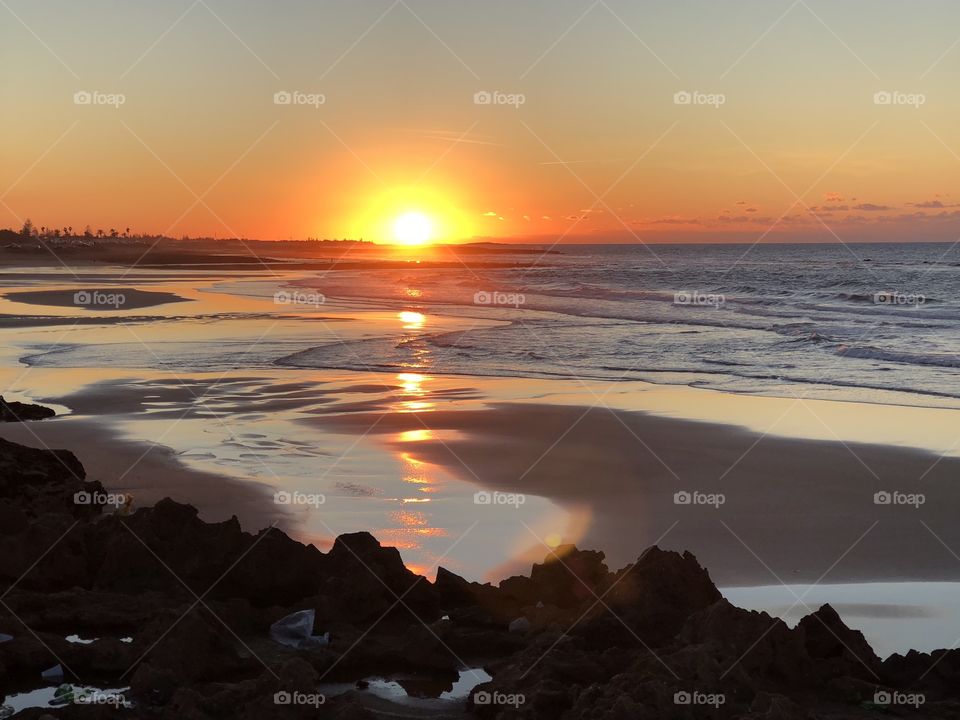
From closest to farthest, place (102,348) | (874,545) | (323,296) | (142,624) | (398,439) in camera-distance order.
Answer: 1. (142,624)
2. (874,545)
3. (398,439)
4. (102,348)
5. (323,296)

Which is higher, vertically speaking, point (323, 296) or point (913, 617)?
point (323, 296)

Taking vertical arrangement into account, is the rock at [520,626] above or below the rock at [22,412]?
below

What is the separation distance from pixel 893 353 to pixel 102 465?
1802cm

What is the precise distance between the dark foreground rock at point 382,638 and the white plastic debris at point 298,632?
3 cm

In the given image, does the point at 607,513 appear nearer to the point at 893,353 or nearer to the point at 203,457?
the point at 203,457

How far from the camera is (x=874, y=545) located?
27.8 ft

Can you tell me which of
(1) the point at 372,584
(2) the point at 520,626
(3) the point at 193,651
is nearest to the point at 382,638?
(1) the point at 372,584

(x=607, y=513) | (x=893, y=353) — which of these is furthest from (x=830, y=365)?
(x=607, y=513)

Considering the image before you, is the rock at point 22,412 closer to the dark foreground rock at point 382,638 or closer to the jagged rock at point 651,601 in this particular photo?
the dark foreground rock at point 382,638

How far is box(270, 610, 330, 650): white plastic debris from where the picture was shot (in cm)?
→ 618

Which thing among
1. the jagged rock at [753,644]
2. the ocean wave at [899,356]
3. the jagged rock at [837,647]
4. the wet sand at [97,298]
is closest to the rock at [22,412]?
the jagged rock at [753,644]

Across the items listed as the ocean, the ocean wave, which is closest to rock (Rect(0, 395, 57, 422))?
the ocean

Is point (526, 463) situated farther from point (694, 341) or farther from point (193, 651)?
point (694, 341)

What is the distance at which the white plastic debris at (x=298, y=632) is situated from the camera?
618cm
